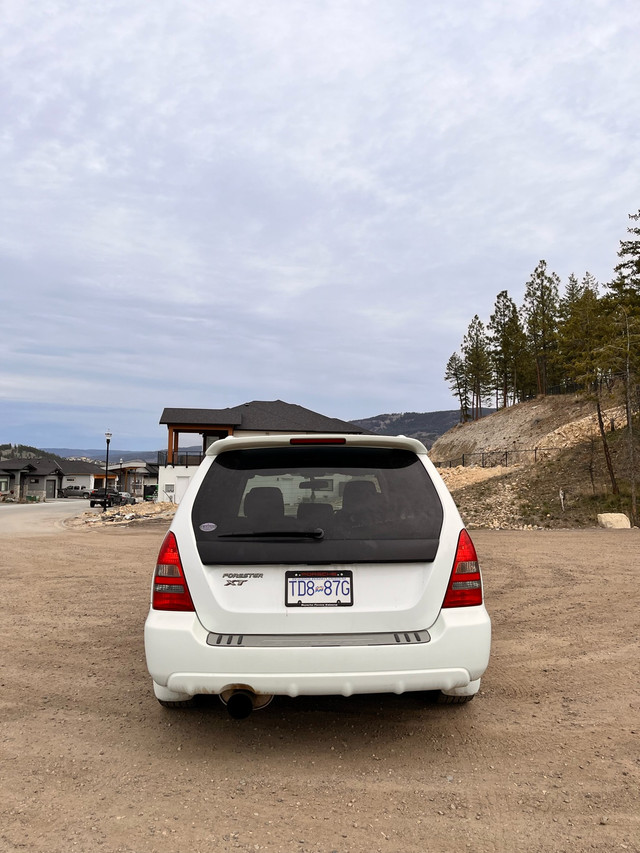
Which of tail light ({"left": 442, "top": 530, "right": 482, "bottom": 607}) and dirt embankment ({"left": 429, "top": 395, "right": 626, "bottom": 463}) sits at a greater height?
dirt embankment ({"left": 429, "top": 395, "right": 626, "bottom": 463})

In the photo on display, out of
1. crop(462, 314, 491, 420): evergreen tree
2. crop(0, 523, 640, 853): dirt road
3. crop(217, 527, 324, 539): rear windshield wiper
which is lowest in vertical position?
crop(0, 523, 640, 853): dirt road

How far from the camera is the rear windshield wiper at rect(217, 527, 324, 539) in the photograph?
344 cm

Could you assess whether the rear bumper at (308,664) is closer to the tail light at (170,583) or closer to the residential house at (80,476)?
the tail light at (170,583)

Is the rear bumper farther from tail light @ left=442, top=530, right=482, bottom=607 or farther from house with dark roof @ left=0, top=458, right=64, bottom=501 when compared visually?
house with dark roof @ left=0, top=458, right=64, bottom=501

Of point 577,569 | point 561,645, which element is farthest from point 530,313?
point 561,645

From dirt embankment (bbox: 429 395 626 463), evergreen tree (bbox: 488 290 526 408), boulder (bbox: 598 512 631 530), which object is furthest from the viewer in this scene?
evergreen tree (bbox: 488 290 526 408)

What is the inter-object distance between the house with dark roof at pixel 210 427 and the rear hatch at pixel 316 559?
1340 inches

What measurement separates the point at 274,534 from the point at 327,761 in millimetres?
1339

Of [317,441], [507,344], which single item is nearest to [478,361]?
[507,344]

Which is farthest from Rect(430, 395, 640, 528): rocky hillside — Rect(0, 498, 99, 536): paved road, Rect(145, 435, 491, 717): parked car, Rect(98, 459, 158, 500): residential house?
Rect(98, 459, 158, 500): residential house

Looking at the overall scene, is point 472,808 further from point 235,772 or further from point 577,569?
point 577,569

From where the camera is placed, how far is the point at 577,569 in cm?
1064

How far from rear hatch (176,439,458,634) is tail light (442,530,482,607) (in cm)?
5

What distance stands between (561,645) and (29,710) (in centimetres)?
461
